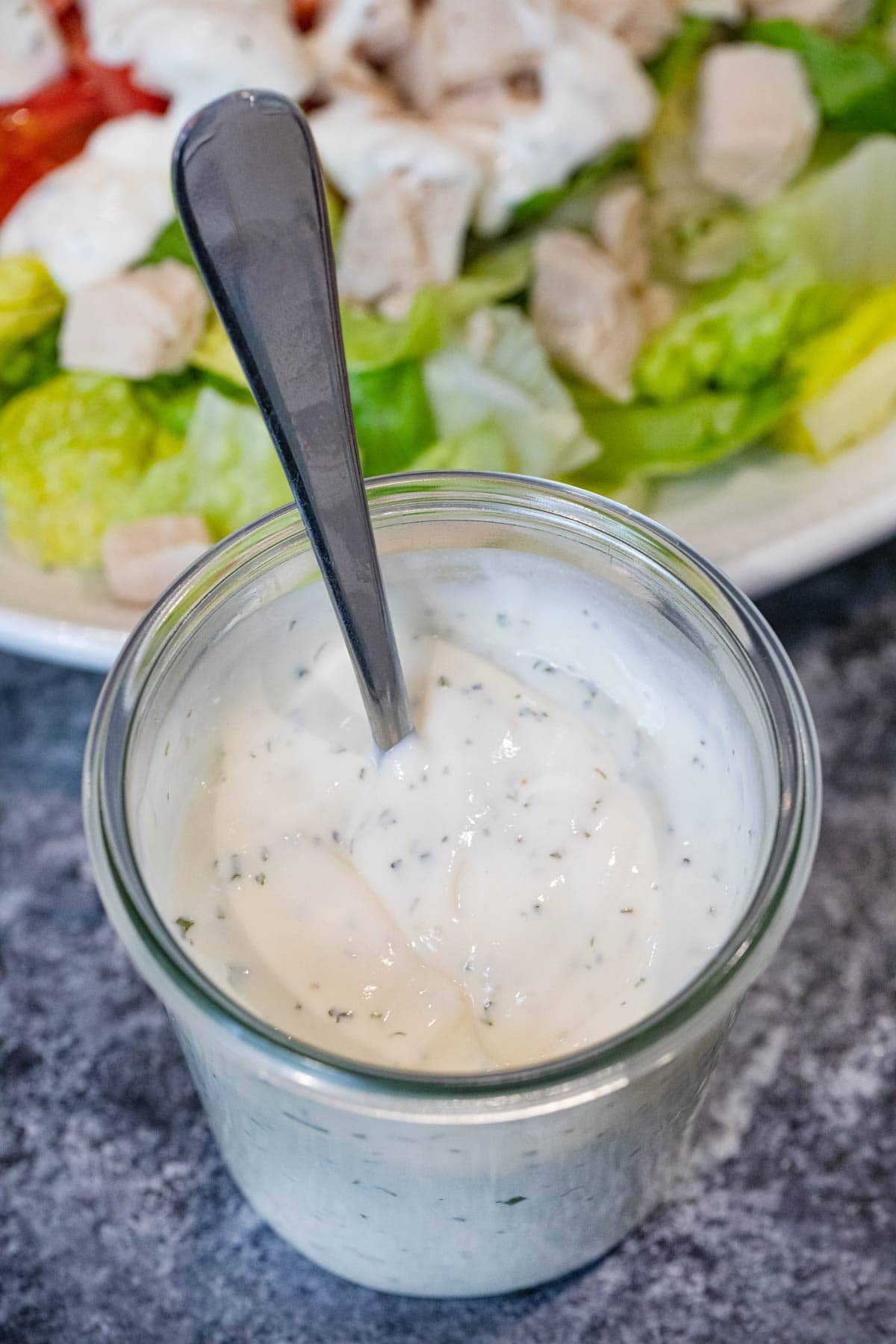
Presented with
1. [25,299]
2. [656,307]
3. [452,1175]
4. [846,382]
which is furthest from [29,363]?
[452,1175]

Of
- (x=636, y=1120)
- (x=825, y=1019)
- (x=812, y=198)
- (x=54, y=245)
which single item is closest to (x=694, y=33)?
(x=812, y=198)

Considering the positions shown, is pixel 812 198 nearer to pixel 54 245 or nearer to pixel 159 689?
pixel 54 245

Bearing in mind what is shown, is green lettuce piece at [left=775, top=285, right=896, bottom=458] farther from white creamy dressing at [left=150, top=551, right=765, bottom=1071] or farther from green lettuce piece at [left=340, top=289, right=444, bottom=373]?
white creamy dressing at [left=150, top=551, right=765, bottom=1071]

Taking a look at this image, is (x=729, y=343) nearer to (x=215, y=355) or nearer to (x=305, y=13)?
(x=215, y=355)

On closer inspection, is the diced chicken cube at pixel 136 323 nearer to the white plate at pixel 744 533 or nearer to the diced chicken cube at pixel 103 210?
the diced chicken cube at pixel 103 210

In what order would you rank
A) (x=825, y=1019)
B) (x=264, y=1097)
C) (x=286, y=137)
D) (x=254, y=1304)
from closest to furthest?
(x=286, y=137), (x=264, y=1097), (x=254, y=1304), (x=825, y=1019)

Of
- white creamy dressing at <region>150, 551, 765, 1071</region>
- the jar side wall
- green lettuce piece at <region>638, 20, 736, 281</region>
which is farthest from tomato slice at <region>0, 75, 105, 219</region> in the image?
the jar side wall
